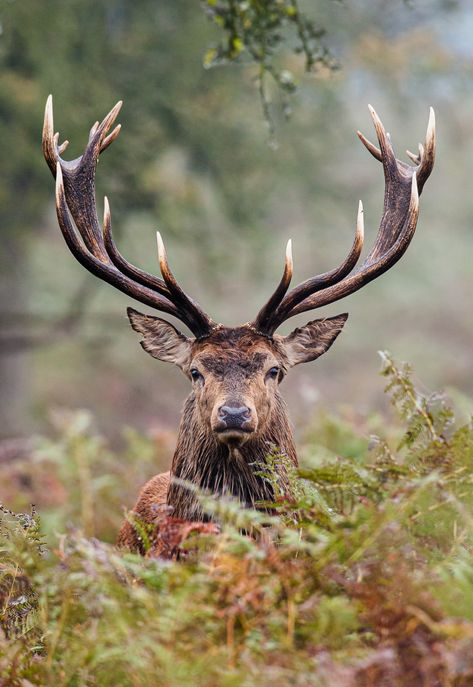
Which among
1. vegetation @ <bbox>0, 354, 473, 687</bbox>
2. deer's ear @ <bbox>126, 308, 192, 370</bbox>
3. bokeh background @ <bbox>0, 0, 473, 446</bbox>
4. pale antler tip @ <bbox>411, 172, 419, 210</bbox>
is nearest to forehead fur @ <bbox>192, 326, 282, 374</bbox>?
deer's ear @ <bbox>126, 308, 192, 370</bbox>

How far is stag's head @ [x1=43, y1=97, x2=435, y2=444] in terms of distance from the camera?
558 cm

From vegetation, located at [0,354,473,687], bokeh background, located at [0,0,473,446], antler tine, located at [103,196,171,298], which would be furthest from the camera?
bokeh background, located at [0,0,473,446]

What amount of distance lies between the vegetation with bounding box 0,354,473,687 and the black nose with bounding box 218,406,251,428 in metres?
1.31

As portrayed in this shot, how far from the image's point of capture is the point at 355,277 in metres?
5.90

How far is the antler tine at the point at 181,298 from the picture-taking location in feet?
18.5

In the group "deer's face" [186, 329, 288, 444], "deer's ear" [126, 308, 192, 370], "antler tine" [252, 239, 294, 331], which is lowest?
"deer's face" [186, 329, 288, 444]

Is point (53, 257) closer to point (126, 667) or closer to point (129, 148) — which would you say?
point (129, 148)

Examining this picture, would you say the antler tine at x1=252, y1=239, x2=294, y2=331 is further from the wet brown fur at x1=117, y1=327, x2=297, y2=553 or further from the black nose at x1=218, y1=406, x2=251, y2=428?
the black nose at x1=218, y1=406, x2=251, y2=428

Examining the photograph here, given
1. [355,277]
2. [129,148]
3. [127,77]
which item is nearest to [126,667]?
[355,277]

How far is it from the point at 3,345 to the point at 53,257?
8.11m

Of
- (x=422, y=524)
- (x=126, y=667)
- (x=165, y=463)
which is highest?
(x=165, y=463)

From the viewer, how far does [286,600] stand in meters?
3.19

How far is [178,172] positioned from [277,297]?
14648mm

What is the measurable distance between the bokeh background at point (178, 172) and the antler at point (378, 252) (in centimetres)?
450
